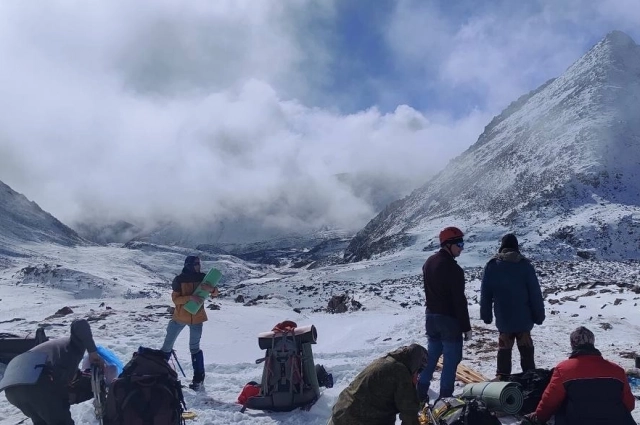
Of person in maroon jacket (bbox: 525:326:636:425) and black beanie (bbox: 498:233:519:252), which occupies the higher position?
black beanie (bbox: 498:233:519:252)

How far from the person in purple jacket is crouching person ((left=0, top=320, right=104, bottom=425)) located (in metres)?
5.19

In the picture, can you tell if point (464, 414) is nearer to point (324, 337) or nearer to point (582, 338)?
point (582, 338)

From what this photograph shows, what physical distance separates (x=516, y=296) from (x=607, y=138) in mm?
89520

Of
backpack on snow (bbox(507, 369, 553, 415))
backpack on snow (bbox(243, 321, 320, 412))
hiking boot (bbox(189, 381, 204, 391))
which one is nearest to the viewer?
backpack on snow (bbox(507, 369, 553, 415))

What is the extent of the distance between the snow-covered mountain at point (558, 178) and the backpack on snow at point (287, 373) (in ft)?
184

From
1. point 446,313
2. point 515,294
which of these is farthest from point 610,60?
point 446,313

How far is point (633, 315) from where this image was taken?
50.1 ft

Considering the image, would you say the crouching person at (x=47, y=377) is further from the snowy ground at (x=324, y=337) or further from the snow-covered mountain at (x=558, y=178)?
the snow-covered mountain at (x=558, y=178)

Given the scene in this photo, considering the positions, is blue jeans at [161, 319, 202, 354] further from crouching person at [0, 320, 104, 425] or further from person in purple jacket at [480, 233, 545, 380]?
person in purple jacket at [480, 233, 545, 380]

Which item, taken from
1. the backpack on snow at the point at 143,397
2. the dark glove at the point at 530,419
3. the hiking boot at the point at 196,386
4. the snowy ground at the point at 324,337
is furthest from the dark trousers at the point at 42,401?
the dark glove at the point at 530,419

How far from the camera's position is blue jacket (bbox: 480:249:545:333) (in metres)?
6.98

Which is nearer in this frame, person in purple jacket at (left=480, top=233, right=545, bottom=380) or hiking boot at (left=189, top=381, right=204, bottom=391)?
person in purple jacket at (left=480, top=233, right=545, bottom=380)

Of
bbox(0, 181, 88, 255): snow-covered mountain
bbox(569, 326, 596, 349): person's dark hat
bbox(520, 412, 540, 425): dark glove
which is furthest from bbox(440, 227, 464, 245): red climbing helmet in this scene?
Answer: bbox(0, 181, 88, 255): snow-covered mountain

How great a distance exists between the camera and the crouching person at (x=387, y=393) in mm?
4547
